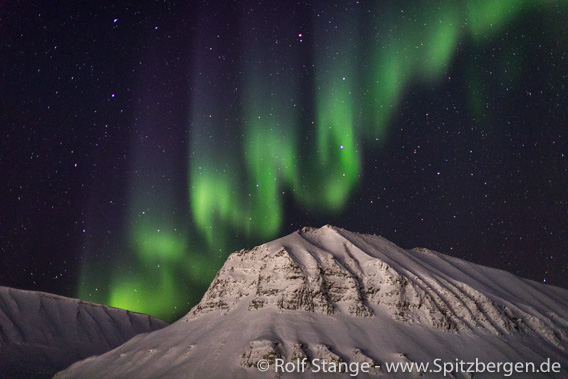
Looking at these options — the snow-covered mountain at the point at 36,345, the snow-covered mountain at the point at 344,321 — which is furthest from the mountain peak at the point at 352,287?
the snow-covered mountain at the point at 36,345

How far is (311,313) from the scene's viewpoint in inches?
4188

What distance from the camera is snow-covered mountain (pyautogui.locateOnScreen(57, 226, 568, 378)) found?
90.5 metres

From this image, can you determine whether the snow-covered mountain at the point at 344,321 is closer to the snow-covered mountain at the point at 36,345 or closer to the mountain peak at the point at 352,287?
the mountain peak at the point at 352,287

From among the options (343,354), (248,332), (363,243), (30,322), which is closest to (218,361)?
(248,332)

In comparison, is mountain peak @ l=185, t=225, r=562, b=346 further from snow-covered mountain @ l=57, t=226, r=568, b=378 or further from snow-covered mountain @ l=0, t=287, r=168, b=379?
snow-covered mountain @ l=0, t=287, r=168, b=379

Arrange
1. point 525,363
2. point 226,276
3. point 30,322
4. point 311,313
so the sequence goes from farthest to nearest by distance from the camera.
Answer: point 30,322 → point 226,276 → point 311,313 → point 525,363

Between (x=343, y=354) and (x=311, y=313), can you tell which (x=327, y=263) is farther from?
(x=343, y=354)

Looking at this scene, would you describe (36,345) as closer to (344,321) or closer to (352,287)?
(352,287)

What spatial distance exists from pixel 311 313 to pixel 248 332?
1475 cm

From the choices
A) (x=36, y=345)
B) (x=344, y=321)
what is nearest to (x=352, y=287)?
(x=344, y=321)

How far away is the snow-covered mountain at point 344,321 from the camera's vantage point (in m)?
90.5

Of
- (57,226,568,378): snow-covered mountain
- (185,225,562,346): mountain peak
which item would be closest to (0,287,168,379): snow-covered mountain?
(57,226,568,378): snow-covered mountain

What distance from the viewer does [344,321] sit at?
105m

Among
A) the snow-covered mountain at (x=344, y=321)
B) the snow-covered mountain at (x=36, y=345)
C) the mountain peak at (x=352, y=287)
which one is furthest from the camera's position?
the snow-covered mountain at (x=36, y=345)
